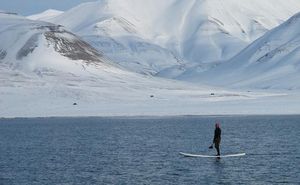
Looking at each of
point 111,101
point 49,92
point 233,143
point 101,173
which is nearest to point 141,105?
point 111,101

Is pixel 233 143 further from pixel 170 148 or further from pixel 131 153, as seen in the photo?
pixel 131 153

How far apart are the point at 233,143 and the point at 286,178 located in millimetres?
28111

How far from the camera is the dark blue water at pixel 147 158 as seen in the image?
192 feet

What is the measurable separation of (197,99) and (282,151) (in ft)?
351

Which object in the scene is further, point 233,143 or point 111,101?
point 111,101

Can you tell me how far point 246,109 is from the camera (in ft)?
506

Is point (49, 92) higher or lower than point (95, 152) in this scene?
higher

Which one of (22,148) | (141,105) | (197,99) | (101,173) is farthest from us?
(197,99)

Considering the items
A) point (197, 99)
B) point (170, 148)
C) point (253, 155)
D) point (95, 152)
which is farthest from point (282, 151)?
point (197, 99)

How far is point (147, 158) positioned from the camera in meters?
70.2

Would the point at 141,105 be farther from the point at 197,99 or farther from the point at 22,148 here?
the point at 22,148

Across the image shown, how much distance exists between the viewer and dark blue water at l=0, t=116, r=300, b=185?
5838cm

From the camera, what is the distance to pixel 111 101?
182m

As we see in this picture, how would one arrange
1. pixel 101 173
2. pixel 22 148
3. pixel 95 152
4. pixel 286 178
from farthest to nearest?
pixel 22 148, pixel 95 152, pixel 101 173, pixel 286 178
